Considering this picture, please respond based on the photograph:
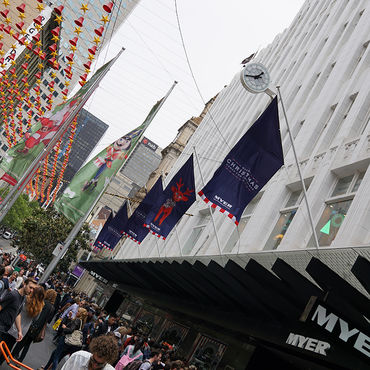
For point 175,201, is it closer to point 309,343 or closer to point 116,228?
point 309,343

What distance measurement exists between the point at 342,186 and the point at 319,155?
6.14 feet

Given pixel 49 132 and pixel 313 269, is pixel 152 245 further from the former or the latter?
pixel 313 269

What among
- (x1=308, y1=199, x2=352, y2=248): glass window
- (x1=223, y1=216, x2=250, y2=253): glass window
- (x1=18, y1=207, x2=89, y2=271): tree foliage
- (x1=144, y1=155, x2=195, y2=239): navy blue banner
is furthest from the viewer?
(x1=18, y1=207, x2=89, y2=271): tree foliage

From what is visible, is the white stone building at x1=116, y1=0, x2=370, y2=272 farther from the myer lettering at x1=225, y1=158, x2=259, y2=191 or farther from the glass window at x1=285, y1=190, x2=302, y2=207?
the myer lettering at x1=225, y1=158, x2=259, y2=191

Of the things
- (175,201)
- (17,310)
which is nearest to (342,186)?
(175,201)

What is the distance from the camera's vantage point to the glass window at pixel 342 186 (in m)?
12.0

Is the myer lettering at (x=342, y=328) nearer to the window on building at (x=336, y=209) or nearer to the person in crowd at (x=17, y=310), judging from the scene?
the window on building at (x=336, y=209)

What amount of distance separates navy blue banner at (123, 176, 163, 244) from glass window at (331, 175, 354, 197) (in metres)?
7.65

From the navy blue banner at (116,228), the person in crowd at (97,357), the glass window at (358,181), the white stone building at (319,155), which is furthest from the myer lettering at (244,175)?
the navy blue banner at (116,228)

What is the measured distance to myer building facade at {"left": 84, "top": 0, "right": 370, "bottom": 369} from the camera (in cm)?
749

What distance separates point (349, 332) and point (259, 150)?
4.72 meters

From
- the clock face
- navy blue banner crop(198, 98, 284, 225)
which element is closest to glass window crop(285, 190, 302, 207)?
the clock face

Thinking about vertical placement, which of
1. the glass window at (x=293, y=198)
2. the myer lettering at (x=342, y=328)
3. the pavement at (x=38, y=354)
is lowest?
the pavement at (x=38, y=354)

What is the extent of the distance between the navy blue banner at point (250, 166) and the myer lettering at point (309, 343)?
2.85 meters
